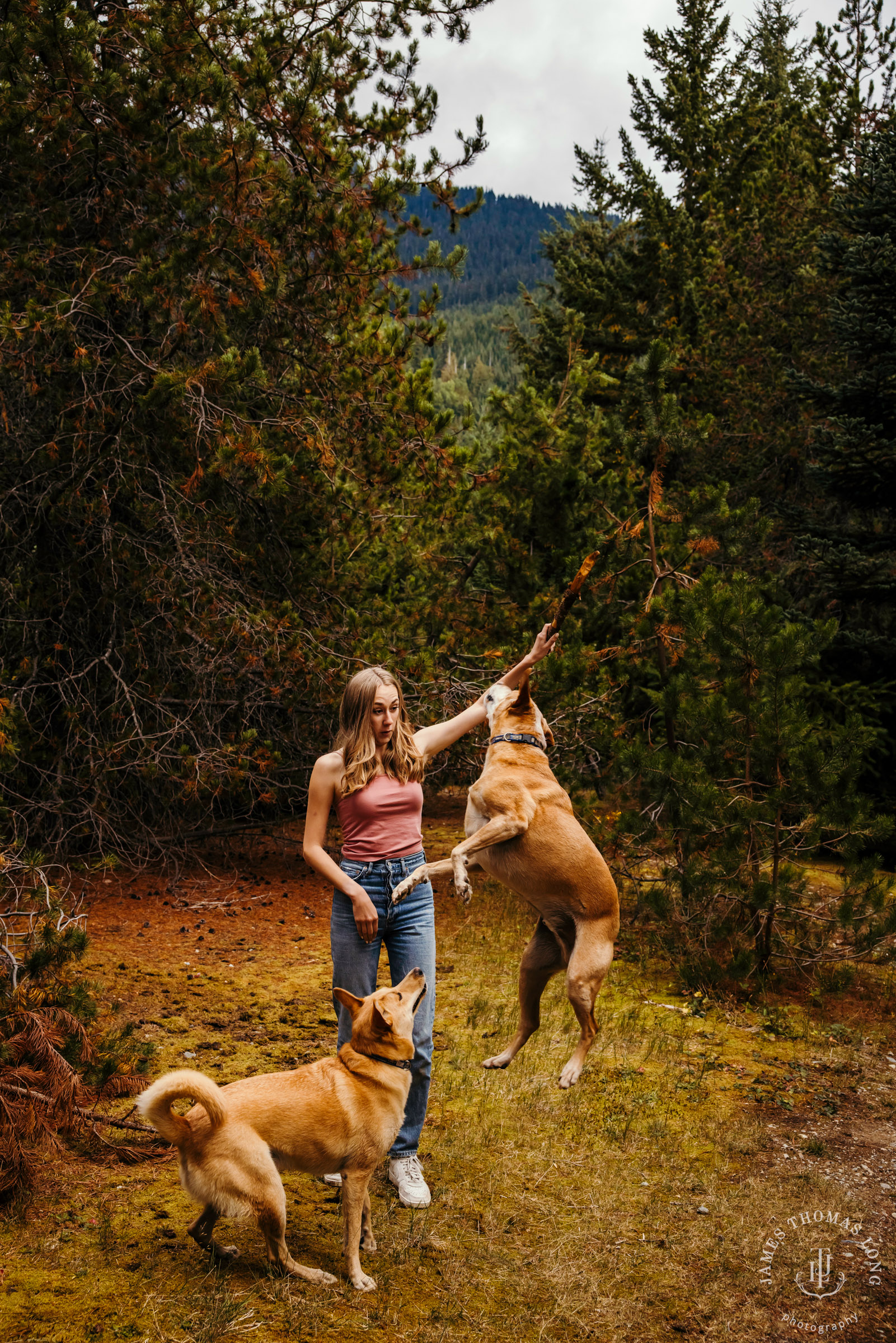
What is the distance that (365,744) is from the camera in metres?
3.93

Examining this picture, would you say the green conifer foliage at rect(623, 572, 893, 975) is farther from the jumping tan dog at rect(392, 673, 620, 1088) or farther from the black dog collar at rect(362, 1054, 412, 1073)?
the black dog collar at rect(362, 1054, 412, 1073)

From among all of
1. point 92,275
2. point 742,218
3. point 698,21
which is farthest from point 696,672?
point 698,21

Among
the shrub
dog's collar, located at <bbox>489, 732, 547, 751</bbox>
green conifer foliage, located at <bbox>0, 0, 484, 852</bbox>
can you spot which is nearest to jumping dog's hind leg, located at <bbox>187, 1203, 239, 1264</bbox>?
the shrub

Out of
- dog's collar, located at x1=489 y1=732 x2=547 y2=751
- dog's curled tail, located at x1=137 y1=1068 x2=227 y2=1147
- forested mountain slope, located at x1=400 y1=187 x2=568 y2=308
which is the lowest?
dog's curled tail, located at x1=137 y1=1068 x2=227 y2=1147

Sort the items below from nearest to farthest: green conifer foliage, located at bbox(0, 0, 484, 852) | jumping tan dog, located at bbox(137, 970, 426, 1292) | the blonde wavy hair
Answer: jumping tan dog, located at bbox(137, 970, 426, 1292) < the blonde wavy hair < green conifer foliage, located at bbox(0, 0, 484, 852)

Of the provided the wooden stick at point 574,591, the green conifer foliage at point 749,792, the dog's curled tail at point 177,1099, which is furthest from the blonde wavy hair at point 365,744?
the green conifer foliage at point 749,792

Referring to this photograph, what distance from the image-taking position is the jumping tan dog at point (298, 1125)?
3.13 m

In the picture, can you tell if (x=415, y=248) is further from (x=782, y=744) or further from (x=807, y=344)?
(x=807, y=344)

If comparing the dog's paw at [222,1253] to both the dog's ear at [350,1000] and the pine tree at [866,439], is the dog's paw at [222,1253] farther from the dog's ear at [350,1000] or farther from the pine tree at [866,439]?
the pine tree at [866,439]

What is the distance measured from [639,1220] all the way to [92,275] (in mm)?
7172

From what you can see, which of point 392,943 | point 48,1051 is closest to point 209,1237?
point 48,1051

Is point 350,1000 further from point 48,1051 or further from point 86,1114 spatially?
point 86,1114

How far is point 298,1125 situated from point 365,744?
1.44m

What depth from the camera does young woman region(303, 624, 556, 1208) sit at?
3.91m
